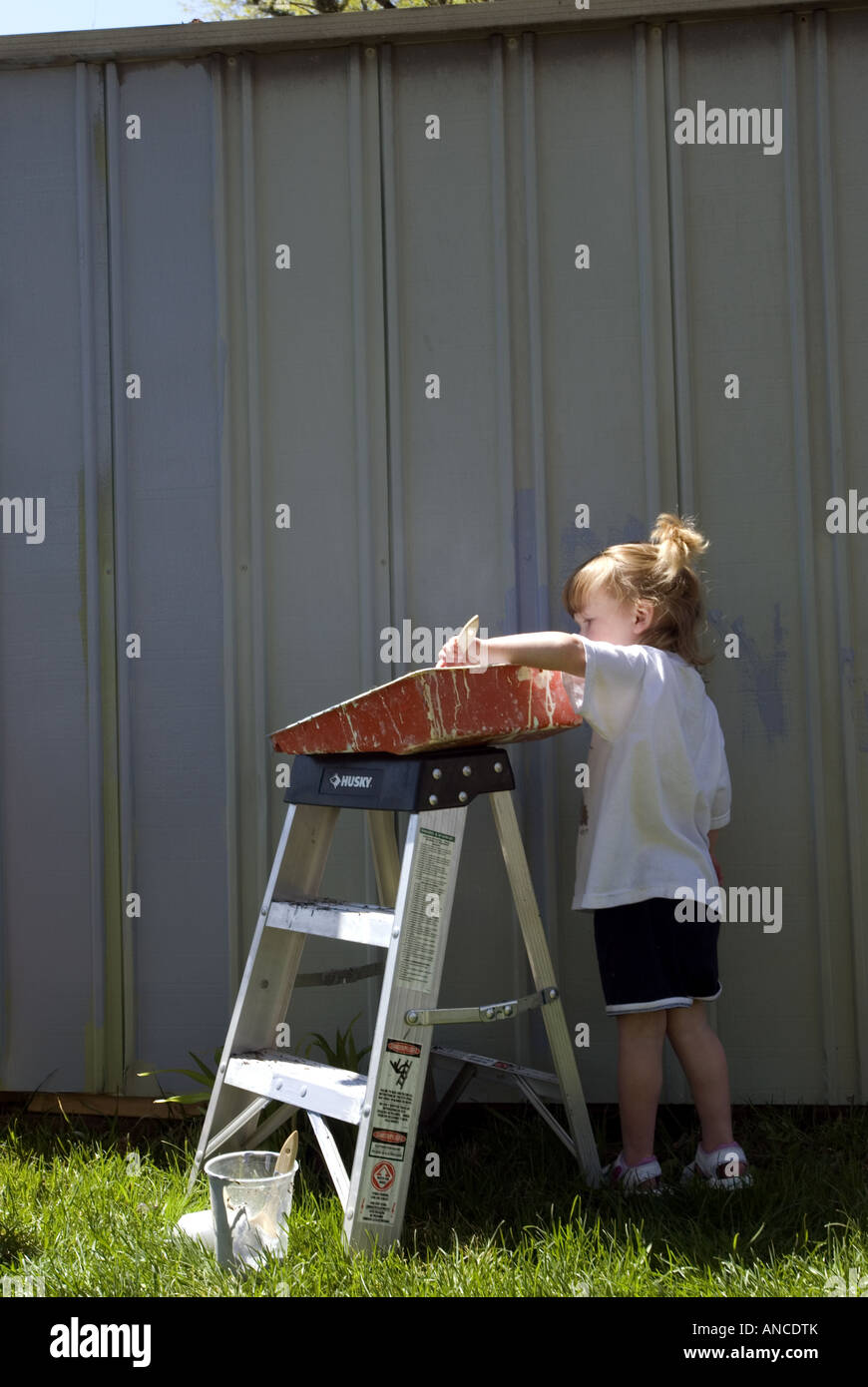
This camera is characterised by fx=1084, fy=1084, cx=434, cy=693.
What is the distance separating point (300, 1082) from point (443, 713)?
82 centimetres

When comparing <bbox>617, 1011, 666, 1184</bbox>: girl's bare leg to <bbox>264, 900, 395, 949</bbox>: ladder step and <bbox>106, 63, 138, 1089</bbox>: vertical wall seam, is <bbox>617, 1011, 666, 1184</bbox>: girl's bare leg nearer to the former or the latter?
<bbox>264, 900, 395, 949</bbox>: ladder step

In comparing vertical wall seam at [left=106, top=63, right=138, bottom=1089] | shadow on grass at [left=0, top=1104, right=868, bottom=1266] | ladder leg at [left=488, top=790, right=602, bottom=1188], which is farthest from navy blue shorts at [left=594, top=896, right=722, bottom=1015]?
vertical wall seam at [left=106, top=63, right=138, bottom=1089]

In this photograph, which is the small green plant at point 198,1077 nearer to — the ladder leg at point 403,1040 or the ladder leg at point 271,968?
the ladder leg at point 271,968

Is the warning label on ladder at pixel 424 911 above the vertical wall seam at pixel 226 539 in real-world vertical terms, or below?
below

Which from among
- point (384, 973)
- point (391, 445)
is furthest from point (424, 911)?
point (391, 445)

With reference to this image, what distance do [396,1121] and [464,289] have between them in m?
2.26

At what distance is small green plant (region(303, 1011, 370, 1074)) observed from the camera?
9.94ft

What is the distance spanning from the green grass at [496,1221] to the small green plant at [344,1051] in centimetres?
22

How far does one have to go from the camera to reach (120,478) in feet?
10.5

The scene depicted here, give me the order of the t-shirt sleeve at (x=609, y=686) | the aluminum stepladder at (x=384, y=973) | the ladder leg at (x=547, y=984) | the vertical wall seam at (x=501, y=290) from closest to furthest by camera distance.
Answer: the aluminum stepladder at (x=384, y=973) → the t-shirt sleeve at (x=609, y=686) → the ladder leg at (x=547, y=984) → the vertical wall seam at (x=501, y=290)

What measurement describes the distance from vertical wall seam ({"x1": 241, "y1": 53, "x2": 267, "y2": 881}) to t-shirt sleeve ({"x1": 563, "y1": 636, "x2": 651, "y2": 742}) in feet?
3.50

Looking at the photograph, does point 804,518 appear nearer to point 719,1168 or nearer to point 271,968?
point 719,1168

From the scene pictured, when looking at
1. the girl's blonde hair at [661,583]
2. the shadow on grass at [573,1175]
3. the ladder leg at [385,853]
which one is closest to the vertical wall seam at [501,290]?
the girl's blonde hair at [661,583]

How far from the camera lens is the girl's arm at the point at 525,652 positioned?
221 centimetres
